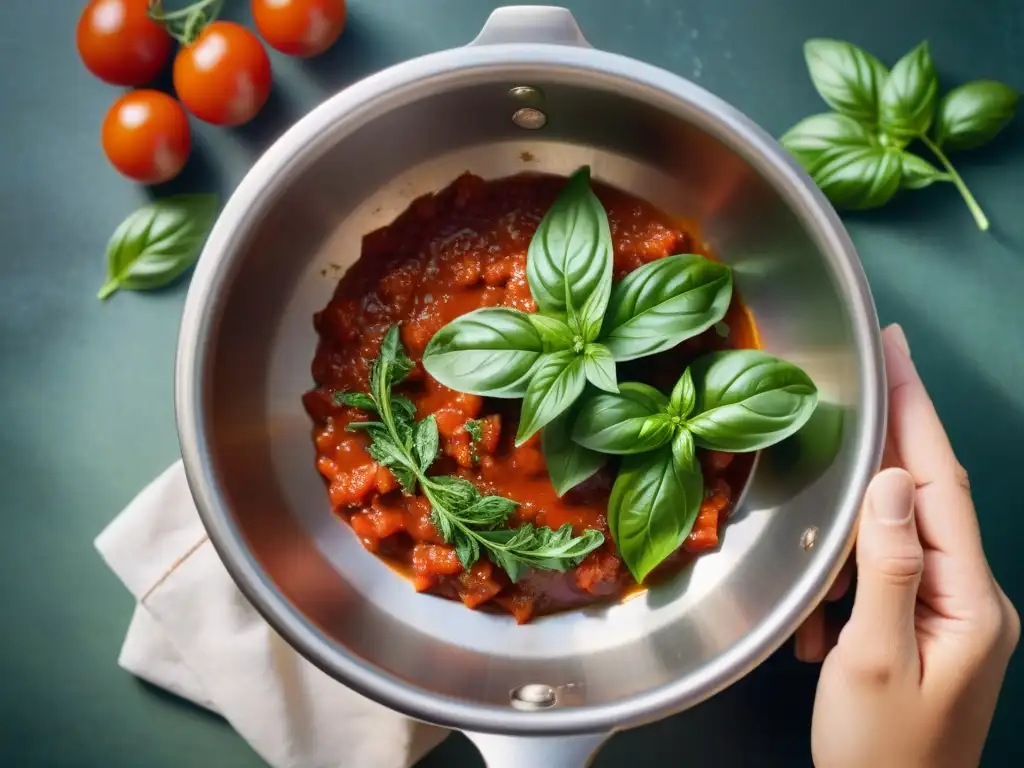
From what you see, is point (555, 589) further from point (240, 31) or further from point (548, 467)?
point (240, 31)

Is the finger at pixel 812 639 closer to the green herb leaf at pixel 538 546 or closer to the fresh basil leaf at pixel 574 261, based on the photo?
the green herb leaf at pixel 538 546

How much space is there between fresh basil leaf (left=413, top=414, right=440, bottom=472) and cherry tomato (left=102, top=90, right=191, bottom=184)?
2.36 feet

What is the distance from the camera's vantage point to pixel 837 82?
5.78 feet

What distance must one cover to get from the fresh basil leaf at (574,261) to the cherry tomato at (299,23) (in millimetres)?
564

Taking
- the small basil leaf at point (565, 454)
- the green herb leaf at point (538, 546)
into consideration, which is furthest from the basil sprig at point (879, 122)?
the green herb leaf at point (538, 546)

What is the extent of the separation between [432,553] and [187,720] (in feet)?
2.17

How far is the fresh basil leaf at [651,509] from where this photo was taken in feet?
4.95

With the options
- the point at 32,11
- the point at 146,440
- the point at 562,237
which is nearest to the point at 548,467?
the point at 562,237

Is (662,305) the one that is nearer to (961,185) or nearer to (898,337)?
(898,337)

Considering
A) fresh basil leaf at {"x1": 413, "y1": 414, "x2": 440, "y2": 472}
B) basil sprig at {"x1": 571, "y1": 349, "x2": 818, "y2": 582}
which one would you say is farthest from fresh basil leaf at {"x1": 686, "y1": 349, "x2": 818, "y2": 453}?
fresh basil leaf at {"x1": 413, "y1": 414, "x2": 440, "y2": 472}

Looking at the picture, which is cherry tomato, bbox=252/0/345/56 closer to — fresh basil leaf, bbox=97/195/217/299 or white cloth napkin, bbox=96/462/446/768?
fresh basil leaf, bbox=97/195/217/299

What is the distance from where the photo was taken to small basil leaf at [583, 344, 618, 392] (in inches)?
56.9

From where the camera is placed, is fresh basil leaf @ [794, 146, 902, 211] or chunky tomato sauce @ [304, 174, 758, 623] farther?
fresh basil leaf @ [794, 146, 902, 211]

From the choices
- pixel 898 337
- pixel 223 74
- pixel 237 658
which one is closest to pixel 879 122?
pixel 898 337
